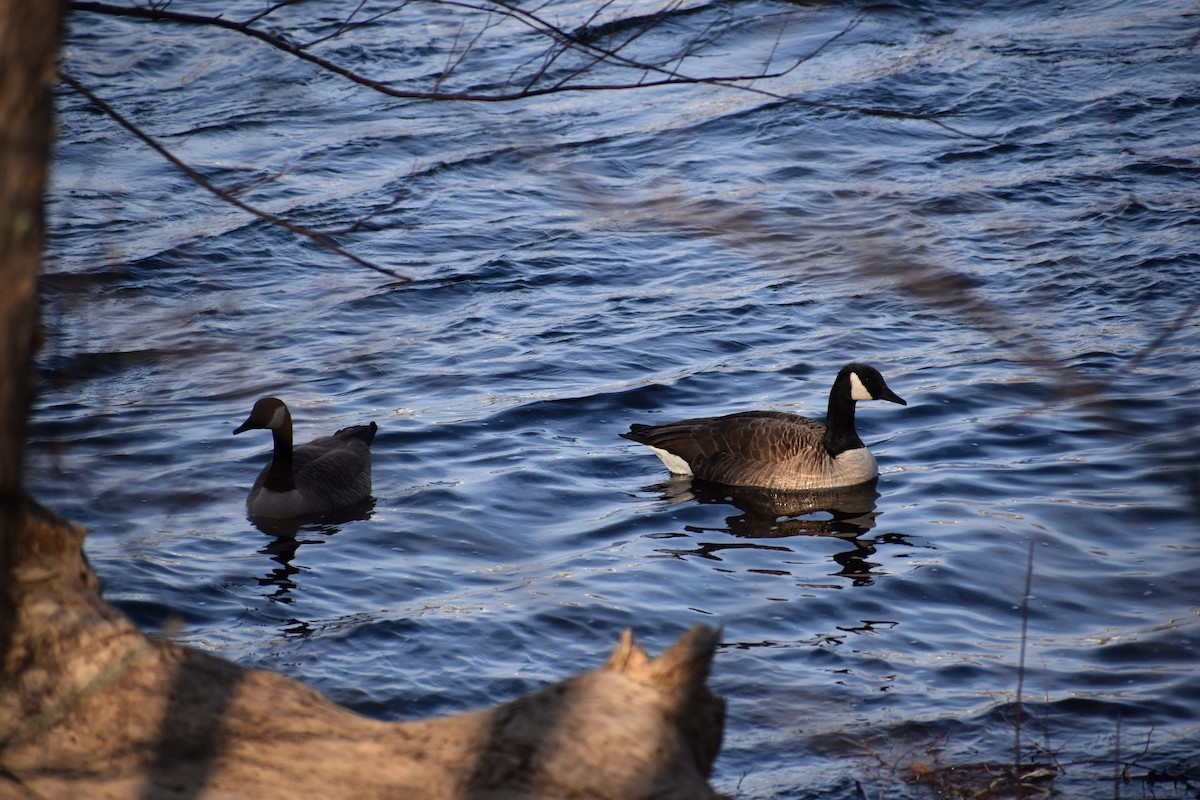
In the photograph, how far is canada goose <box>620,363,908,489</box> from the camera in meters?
11.1

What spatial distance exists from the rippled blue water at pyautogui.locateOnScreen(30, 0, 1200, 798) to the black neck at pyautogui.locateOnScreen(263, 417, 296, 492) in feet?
1.36

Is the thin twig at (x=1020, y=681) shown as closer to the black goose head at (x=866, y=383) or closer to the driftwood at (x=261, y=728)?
the driftwood at (x=261, y=728)

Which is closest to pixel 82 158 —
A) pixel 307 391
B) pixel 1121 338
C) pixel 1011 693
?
pixel 307 391

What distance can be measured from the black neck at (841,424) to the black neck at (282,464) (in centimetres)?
453

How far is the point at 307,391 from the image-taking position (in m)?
12.5

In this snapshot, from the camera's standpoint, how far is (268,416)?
10492 millimetres

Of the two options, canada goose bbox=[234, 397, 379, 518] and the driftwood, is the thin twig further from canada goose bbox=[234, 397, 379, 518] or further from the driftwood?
canada goose bbox=[234, 397, 379, 518]

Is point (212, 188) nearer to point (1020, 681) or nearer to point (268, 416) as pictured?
point (1020, 681)

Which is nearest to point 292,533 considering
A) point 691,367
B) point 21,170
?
point 691,367

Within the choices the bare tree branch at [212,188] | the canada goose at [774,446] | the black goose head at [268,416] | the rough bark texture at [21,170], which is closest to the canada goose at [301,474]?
the black goose head at [268,416]

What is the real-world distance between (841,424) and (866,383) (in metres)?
0.48

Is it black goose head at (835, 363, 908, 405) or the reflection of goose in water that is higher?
black goose head at (835, 363, 908, 405)

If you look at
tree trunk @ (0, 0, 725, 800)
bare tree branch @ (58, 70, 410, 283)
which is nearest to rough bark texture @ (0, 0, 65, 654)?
bare tree branch @ (58, 70, 410, 283)

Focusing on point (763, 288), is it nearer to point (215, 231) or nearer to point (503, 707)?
point (215, 231)
